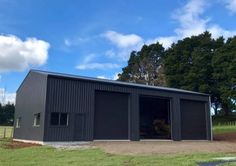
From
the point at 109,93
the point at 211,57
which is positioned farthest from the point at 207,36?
the point at 109,93

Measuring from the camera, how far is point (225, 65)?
50.7 meters

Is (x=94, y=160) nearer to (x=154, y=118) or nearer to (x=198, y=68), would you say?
(x=154, y=118)

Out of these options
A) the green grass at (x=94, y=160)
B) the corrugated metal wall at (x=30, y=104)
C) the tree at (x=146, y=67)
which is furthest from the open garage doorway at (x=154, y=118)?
the tree at (x=146, y=67)

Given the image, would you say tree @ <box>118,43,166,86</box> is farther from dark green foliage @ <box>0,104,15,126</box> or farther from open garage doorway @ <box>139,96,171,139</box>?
dark green foliage @ <box>0,104,15,126</box>

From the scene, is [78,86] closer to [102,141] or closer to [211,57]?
[102,141]

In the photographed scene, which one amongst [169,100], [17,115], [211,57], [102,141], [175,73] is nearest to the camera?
[102,141]

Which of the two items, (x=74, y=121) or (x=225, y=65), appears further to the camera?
(x=225, y=65)

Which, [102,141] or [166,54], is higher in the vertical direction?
[166,54]

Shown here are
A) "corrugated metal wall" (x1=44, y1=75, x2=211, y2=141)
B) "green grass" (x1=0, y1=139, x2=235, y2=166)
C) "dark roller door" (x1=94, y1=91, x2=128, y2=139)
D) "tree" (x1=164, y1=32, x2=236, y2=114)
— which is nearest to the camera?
"green grass" (x1=0, y1=139, x2=235, y2=166)

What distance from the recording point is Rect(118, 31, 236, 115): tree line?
51188 mm

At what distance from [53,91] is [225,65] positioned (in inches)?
1360

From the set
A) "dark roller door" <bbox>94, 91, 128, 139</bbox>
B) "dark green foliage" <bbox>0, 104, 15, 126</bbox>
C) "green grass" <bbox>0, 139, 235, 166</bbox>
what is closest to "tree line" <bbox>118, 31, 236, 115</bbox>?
"dark roller door" <bbox>94, 91, 128, 139</bbox>

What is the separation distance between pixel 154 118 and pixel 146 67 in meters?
31.7

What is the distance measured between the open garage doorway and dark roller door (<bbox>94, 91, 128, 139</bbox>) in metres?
6.59
